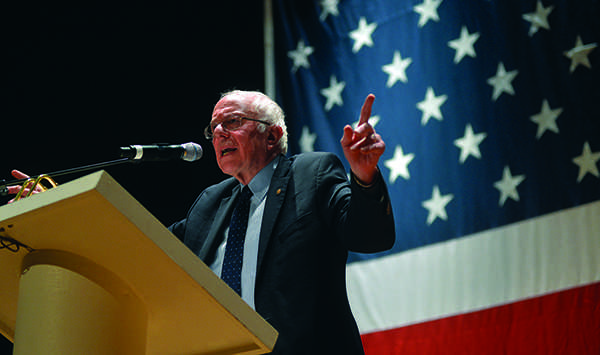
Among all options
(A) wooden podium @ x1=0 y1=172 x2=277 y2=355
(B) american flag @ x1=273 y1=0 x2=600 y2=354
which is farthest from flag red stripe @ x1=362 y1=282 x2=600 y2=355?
(A) wooden podium @ x1=0 y1=172 x2=277 y2=355

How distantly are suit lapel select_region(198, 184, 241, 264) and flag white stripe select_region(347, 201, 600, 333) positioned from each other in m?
1.22

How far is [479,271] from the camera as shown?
8.63 feet

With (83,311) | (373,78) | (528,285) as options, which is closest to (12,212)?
(83,311)

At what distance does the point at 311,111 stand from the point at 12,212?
2.69 meters

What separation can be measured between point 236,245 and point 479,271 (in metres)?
1.37

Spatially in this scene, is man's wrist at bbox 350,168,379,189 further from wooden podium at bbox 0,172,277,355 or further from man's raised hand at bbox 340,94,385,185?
wooden podium at bbox 0,172,277,355

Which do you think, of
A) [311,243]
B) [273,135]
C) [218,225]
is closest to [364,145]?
[311,243]

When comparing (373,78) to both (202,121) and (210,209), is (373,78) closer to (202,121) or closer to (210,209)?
(202,121)

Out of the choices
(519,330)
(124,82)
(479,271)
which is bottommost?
(519,330)

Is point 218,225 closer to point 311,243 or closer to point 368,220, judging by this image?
point 311,243

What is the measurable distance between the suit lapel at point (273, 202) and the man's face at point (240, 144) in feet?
0.39

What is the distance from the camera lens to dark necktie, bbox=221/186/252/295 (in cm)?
165

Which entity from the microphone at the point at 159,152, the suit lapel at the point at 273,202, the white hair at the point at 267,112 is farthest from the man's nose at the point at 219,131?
the microphone at the point at 159,152

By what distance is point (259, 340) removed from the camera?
877 mm
